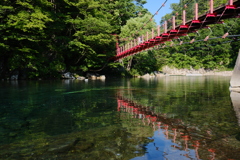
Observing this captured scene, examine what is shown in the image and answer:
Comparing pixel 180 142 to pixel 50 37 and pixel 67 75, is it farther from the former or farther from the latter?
pixel 50 37

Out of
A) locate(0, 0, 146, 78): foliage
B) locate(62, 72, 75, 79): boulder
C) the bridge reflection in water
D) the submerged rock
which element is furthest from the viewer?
locate(62, 72, 75, 79): boulder

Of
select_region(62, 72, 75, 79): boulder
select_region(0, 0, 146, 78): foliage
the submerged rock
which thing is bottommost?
the submerged rock

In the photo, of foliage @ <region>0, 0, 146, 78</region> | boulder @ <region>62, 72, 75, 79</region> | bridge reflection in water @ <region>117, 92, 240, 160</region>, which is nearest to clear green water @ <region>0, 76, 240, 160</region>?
bridge reflection in water @ <region>117, 92, 240, 160</region>

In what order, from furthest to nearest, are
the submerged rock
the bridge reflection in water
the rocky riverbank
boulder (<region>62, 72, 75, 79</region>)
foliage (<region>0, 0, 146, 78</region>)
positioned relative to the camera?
the rocky riverbank → boulder (<region>62, 72, 75, 79</region>) → foliage (<region>0, 0, 146, 78</region>) → the submerged rock → the bridge reflection in water

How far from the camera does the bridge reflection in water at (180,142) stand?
233 centimetres

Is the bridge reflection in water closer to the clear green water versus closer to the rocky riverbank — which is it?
the clear green water

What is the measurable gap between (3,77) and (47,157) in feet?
57.6

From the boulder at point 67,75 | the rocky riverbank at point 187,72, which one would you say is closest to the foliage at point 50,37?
the boulder at point 67,75

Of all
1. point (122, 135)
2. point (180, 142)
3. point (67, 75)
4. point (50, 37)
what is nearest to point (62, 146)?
point (122, 135)

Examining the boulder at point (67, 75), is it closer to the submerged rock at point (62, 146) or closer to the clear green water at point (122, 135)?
the clear green water at point (122, 135)

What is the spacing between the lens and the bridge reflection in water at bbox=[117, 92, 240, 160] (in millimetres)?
2334

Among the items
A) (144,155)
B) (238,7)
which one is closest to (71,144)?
(144,155)

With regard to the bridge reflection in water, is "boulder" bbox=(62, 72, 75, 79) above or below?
above

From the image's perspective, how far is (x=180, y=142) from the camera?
2.73 m
